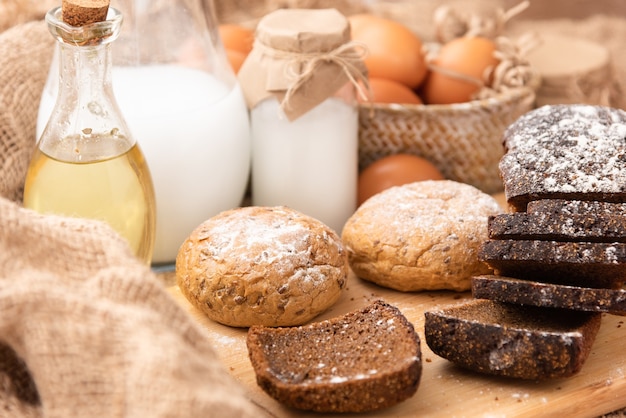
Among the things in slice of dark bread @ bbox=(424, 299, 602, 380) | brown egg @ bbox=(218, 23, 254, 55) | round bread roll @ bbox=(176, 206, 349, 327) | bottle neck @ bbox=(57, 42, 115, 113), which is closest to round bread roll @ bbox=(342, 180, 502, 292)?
round bread roll @ bbox=(176, 206, 349, 327)

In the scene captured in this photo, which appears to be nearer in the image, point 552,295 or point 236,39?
point 552,295

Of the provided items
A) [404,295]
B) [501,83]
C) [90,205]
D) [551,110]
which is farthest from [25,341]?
[501,83]

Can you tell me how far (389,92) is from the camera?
7.20 feet

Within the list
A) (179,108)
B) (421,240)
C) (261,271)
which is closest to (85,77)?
(179,108)

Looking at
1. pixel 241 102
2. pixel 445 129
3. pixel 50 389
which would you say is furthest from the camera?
pixel 445 129

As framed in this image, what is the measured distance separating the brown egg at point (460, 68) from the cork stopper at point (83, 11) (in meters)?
1.08

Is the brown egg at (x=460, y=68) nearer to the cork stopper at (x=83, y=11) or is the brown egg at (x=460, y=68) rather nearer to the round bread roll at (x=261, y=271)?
the round bread roll at (x=261, y=271)

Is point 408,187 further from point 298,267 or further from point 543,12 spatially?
point 543,12

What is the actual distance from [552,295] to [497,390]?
0.57 feet

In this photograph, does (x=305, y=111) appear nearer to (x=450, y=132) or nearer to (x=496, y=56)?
(x=450, y=132)

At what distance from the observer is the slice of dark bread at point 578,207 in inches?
55.6

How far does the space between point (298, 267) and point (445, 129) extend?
75cm

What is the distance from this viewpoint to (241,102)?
1.88 meters

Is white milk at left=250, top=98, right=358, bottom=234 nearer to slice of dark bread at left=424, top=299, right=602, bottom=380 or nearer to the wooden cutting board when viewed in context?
the wooden cutting board
